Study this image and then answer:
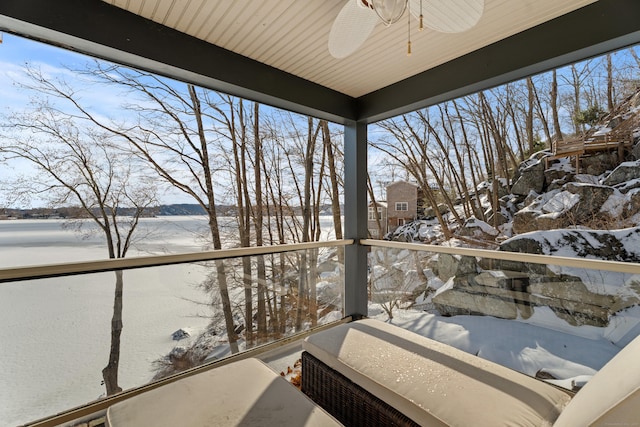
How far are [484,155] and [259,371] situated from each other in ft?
14.6

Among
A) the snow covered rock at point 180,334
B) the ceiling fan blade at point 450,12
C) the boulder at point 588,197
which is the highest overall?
the ceiling fan blade at point 450,12

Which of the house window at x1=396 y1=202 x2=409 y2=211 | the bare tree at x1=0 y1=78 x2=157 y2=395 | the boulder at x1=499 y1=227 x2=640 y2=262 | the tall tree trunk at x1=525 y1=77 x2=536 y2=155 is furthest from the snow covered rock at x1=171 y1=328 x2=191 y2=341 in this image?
the tall tree trunk at x1=525 y1=77 x2=536 y2=155

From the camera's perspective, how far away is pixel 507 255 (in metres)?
2.54

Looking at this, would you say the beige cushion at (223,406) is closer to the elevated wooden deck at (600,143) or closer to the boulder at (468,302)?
the boulder at (468,302)

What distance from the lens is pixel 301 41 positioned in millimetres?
2330

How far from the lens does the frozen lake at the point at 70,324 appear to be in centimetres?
178

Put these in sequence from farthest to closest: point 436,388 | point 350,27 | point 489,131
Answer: point 489,131, point 350,27, point 436,388

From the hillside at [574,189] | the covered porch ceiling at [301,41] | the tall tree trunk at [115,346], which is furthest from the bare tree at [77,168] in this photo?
the hillside at [574,189]

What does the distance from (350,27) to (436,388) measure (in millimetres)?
1984

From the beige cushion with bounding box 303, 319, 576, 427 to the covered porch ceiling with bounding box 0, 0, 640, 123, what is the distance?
2.22 meters

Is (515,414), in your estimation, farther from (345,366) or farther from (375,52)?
(375,52)

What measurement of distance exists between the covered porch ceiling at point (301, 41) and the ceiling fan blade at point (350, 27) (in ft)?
1.15

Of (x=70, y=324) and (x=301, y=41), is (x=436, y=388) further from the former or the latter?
(x=301, y=41)

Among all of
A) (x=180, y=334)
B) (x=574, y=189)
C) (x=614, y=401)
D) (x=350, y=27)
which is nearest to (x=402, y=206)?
(x=574, y=189)
